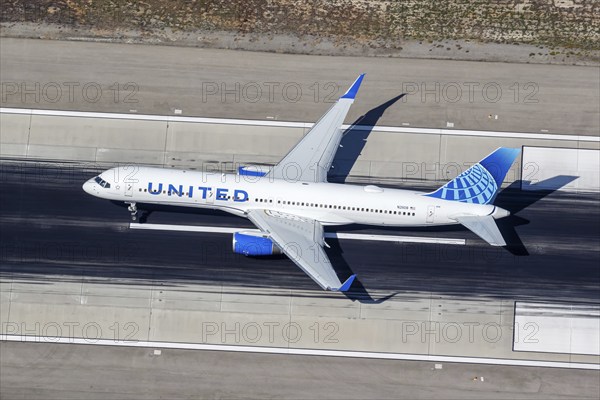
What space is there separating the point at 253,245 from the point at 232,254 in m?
2.99

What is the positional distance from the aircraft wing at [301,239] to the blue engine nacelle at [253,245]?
16.5 inches

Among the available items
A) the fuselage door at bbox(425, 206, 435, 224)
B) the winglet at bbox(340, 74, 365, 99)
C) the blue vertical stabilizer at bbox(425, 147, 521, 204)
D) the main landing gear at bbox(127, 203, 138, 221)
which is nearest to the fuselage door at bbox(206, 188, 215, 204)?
the main landing gear at bbox(127, 203, 138, 221)

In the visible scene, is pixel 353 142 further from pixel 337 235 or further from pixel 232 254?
pixel 232 254

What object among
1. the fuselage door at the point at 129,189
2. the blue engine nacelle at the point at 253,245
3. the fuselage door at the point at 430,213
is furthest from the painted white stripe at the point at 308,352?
the fuselage door at the point at 129,189

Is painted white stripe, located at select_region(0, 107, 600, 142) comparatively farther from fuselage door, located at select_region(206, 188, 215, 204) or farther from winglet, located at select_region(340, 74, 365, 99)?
fuselage door, located at select_region(206, 188, 215, 204)

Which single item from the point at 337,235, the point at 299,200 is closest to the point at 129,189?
the point at 299,200

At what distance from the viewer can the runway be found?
4212 centimetres

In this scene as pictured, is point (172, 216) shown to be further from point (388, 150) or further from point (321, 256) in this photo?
point (388, 150)

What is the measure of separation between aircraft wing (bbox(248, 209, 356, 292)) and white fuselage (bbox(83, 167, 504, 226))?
19.3 inches

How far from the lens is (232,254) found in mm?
42406

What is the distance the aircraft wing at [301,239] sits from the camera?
3856 centimetres

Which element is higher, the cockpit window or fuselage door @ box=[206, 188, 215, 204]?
the cockpit window

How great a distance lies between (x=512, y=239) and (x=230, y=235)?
17681 millimetres

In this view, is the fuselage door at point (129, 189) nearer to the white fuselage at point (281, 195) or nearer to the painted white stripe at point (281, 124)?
the white fuselage at point (281, 195)
